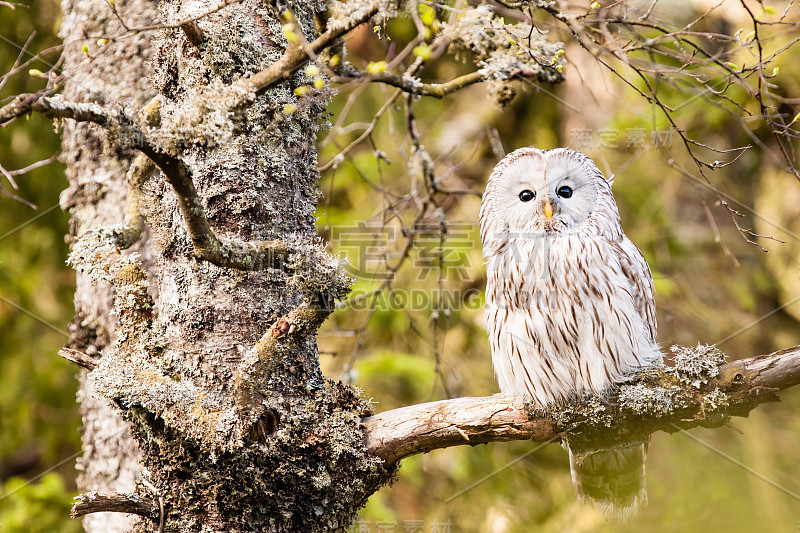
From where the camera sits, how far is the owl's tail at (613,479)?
2.95 metres

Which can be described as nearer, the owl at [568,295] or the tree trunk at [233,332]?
the tree trunk at [233,332]

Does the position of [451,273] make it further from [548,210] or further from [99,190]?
[99,190]

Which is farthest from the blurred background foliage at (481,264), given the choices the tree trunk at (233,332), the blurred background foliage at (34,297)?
the blurred background foliage at (34,297)

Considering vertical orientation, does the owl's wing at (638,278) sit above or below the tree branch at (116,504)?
above

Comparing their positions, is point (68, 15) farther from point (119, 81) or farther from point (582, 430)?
point (582, 430)

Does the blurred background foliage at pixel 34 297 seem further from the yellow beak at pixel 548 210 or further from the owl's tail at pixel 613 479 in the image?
the owl's tail at pixel 613 479

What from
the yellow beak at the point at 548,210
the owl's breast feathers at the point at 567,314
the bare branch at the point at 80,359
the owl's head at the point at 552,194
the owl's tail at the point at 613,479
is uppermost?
the owl's head at the point at 552,194

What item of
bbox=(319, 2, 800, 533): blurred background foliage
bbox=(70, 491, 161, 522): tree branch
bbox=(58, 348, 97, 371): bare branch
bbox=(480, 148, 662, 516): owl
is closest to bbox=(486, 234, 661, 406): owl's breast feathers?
bbox=(480, 148, 662, 516): owl

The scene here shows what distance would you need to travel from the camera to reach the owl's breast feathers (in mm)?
2758

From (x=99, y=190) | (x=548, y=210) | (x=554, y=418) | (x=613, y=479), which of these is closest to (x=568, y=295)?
(x=548, y=210)

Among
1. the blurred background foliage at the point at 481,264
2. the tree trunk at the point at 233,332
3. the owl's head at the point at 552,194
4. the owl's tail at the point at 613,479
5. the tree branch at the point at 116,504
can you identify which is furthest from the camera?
the blurred background foliage at the point at 481,264

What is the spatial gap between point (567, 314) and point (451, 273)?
1869 millimetres

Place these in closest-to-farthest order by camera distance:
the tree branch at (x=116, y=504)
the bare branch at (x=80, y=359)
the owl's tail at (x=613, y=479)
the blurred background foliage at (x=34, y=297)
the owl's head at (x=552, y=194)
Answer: the tree branch at (x=116, y=504)
the bare branch at (x=80, y=359)
the owl's tail at (x=613, y=479)
the owl's head at (x=552, y=194)
the blurred background foliage at (x=34, y=297)

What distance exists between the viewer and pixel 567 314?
9.45 feet
